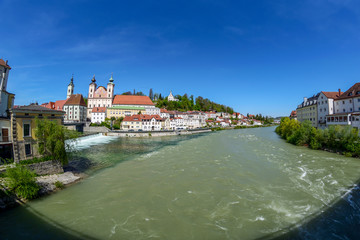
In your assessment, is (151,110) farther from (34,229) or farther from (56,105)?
(34,229)

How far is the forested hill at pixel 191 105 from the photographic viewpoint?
338 ft

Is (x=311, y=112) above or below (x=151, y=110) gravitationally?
below

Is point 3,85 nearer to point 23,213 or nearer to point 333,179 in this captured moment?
point 23,213

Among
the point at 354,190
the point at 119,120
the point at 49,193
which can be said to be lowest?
the point at 354,190

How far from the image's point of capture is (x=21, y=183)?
892cm

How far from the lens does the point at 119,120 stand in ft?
208

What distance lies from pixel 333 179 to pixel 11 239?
62.6ft

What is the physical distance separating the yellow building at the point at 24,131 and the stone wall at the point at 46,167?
1567 mm

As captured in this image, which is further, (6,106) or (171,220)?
(6,106)

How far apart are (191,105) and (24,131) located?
355ft

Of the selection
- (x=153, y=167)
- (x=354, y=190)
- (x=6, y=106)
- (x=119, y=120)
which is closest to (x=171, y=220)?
(x=153, y=167)

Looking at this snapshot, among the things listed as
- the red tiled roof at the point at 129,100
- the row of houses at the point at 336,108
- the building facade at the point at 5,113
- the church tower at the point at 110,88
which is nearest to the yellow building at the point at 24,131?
the building facade at the point at 5,113

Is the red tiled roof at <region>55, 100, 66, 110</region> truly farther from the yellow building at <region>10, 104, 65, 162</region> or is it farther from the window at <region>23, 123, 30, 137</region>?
the window at <region>23, 123, 30, 137</region>

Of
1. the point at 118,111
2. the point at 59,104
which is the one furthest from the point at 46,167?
the point at 59,104
